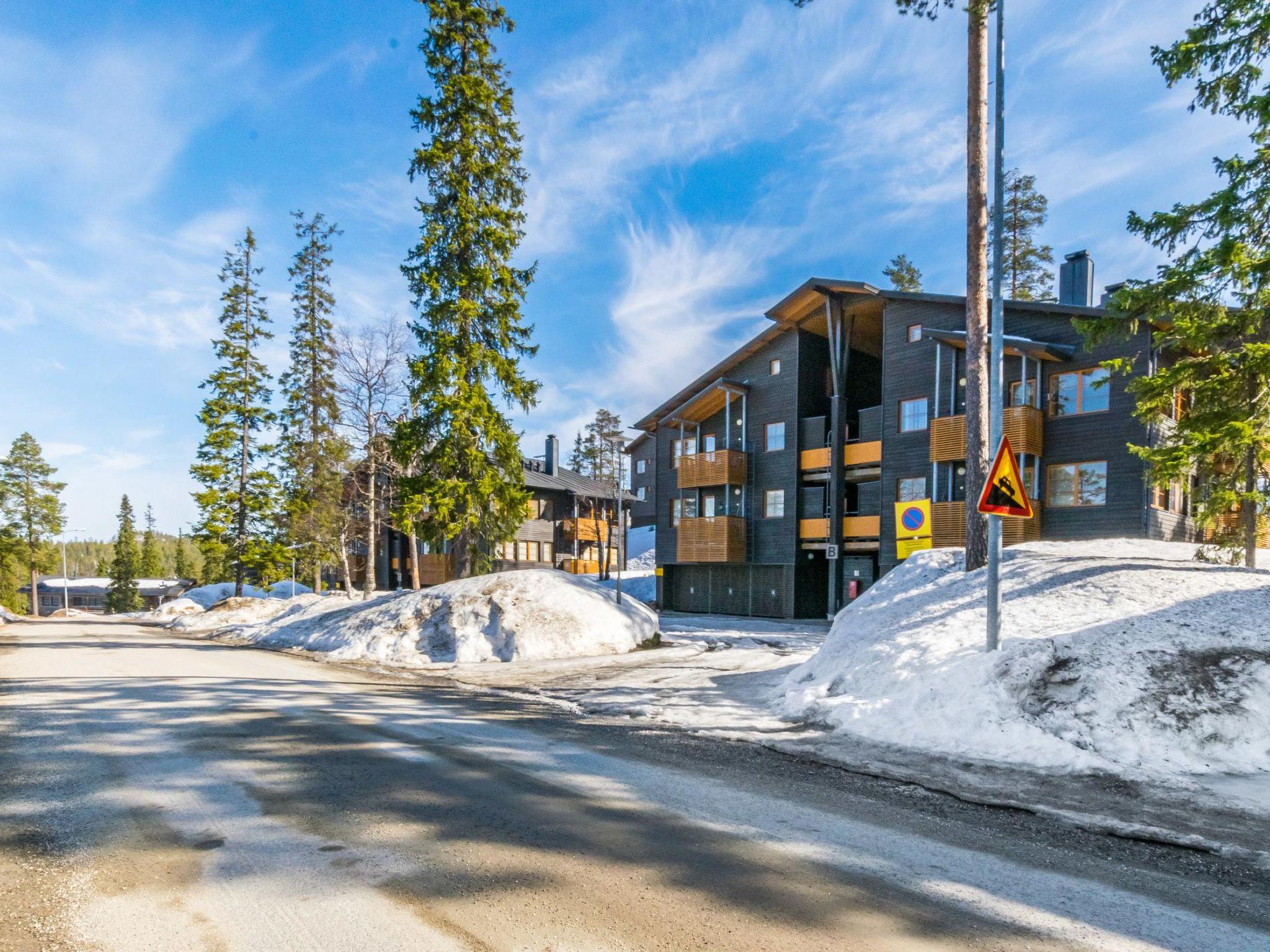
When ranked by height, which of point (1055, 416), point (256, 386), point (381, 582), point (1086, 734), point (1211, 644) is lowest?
point (381, 582)

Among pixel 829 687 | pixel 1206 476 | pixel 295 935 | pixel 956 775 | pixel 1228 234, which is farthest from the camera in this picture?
pixel 1206 476

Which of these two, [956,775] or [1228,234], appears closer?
[956,775]

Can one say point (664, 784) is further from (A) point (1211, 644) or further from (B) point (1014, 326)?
(B) point (1014, 326)

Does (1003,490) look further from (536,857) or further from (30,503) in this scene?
(30,503)

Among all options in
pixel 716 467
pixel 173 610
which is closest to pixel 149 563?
pixel 173 610

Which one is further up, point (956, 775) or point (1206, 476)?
point (1206, 476)

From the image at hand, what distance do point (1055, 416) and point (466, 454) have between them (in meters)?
18.8

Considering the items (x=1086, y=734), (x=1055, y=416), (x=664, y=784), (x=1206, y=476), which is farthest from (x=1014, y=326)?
(x=664, y=784)

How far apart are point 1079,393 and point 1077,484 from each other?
2918mm

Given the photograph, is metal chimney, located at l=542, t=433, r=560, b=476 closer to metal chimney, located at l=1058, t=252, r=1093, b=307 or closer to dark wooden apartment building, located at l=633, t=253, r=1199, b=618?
dark wooden apartment building, located at l=633, t=253, r=1199, b=618

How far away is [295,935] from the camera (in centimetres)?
346

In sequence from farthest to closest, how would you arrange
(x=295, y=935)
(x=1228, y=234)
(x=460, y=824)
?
(x=1228, y=234) → (x=460, y=824) → (x=295, y=935)

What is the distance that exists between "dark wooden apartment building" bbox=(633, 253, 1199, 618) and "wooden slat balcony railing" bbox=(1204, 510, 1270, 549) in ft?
4.00

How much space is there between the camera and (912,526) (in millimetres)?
25266
